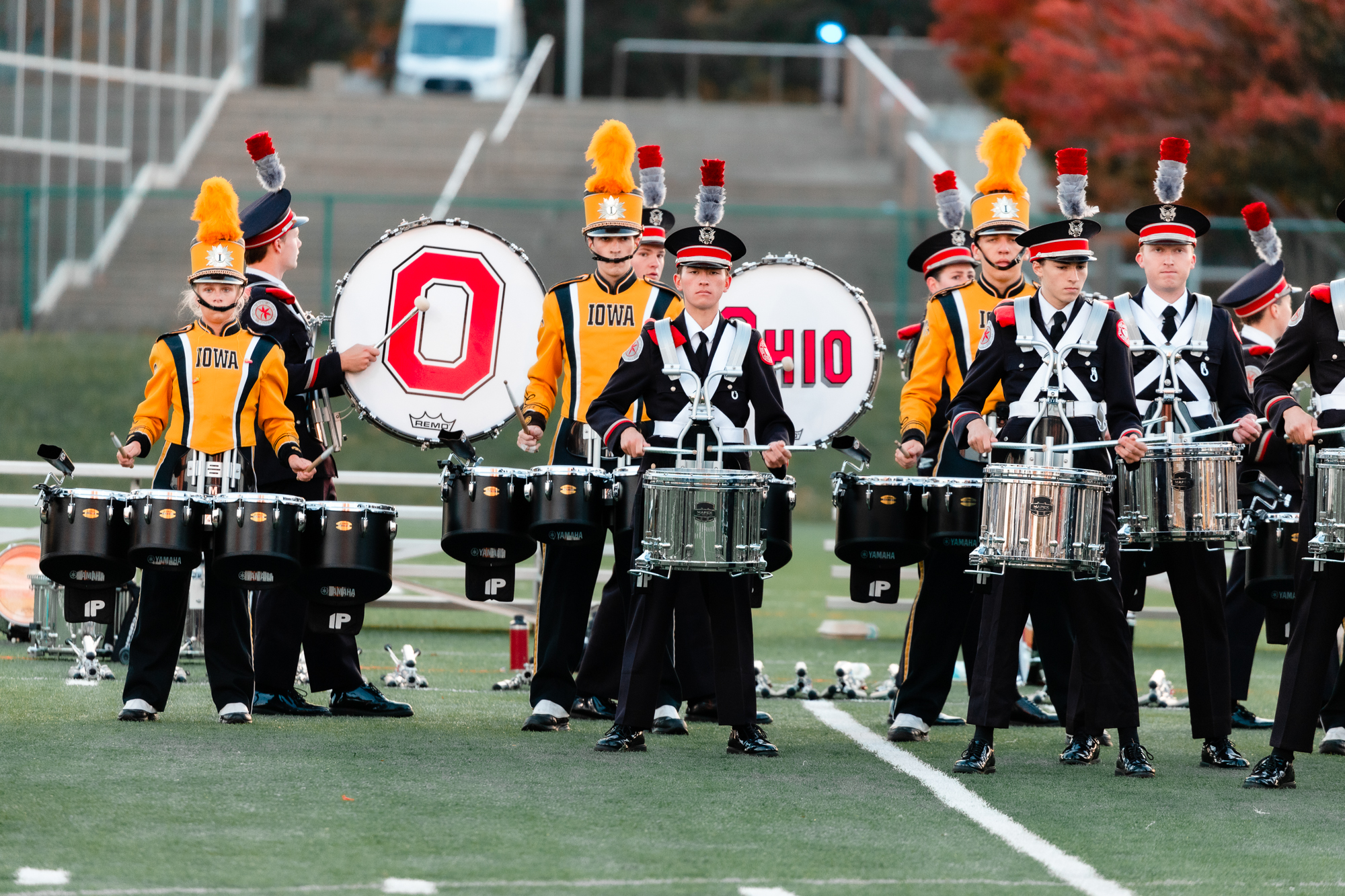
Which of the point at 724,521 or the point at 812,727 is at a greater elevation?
the point at 724,521

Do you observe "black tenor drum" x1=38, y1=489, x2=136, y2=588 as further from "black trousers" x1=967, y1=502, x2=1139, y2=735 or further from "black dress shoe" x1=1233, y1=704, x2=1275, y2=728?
"black dress shoe" x1=1233, y1=704, x2=1275, y2=728

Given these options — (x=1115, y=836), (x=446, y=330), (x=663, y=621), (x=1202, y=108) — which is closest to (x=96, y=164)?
(x=1202, y=108)

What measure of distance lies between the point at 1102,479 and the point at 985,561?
0.49 m

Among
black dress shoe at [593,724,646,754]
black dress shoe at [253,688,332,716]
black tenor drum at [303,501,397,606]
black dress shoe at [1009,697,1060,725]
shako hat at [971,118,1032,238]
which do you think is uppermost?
shako hat at [971,118,1032,238]

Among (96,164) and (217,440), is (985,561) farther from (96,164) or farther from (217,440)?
(96,164)

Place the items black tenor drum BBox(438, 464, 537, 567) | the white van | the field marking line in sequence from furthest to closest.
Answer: the white van
black tenor drum BBox(438, 464, 537, 567)
the field marking line

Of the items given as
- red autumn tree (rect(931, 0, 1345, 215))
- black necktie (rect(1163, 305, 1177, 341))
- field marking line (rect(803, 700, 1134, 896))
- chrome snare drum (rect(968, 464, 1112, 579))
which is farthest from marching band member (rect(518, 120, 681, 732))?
red autumn tree (rect(931, 0, 1345, 215))

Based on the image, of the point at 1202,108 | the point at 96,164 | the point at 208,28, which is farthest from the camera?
the point at 208,28

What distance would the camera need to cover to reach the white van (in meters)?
34.1

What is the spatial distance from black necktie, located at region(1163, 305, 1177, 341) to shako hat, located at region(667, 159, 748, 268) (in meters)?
1.63

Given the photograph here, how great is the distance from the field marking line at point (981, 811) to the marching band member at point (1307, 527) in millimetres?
1103

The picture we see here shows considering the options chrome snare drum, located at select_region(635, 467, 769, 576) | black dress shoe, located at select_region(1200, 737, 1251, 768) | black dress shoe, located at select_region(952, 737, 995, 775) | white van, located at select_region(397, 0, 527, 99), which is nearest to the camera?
black dress shoe, located at select_region(952, 737, 995, 775)

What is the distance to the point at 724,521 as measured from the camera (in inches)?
290

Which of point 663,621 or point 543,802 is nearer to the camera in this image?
point 543,802
